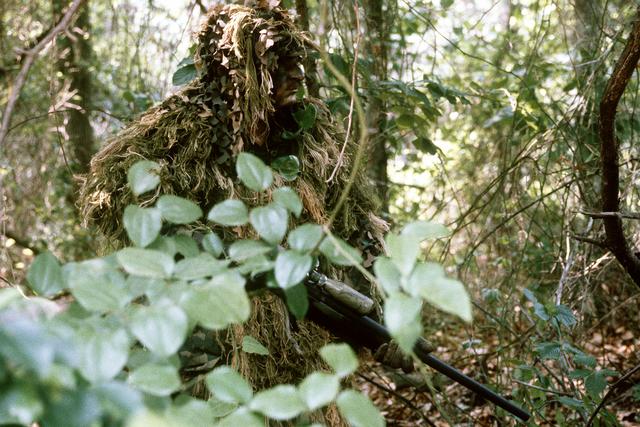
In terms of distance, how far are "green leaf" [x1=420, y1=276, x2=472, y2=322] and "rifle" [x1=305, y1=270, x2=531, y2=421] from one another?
1084 millimetres

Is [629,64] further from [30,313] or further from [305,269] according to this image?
[30,313]

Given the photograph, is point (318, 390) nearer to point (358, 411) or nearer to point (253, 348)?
point (358, 411)

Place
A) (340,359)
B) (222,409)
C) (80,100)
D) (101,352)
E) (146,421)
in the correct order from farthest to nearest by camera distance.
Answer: (80,100)
(222,409)
(340,359)
(101,352)
(146,421)

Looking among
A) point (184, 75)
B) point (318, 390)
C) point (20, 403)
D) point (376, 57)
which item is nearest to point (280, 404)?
point (318, 390)

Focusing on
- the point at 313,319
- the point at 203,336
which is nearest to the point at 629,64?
the point at 313,319

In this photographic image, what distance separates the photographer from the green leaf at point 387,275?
69 centimetres

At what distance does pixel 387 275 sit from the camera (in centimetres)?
70

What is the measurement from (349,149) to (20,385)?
1.81 meters

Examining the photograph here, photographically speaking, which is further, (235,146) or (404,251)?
(235,146)

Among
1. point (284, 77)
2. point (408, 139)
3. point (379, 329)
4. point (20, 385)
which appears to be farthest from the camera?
point (408, 139)

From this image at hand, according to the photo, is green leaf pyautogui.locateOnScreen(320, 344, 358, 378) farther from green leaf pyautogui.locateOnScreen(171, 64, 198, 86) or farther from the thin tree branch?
green leaf pyautogui.locateOnScreen(171, 64, 198, 86)

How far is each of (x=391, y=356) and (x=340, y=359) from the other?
1.33m

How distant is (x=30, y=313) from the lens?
71 cm

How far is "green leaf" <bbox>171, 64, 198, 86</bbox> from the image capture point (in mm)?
2234
